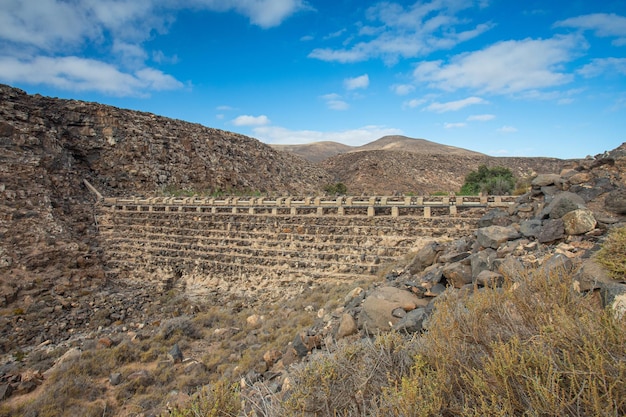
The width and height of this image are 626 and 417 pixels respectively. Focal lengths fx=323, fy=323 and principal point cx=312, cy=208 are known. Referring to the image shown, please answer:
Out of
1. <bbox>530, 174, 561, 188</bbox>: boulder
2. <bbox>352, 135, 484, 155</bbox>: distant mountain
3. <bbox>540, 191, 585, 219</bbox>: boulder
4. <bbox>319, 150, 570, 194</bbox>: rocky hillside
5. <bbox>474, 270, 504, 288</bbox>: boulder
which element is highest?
<bbox>352, 135, 484, 155</bbox>: distant mountain

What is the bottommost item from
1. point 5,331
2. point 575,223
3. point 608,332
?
point 5,331

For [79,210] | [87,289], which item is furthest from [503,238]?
[79,210]

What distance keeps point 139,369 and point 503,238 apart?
10.3 m

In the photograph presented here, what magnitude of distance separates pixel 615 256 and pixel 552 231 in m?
2.44

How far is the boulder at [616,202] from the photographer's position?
6.29 m

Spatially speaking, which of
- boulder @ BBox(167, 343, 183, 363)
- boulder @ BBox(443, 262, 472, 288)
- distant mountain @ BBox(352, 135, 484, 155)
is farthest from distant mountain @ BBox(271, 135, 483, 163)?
boulder @ BBox(443, 262, 472, 288)

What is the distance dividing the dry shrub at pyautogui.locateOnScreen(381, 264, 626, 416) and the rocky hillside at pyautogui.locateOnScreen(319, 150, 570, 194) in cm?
3715

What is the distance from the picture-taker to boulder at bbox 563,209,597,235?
6.00m

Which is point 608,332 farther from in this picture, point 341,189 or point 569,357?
point 341,189

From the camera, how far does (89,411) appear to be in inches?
295

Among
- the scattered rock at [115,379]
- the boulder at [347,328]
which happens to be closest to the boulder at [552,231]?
the boulder at [347,328]

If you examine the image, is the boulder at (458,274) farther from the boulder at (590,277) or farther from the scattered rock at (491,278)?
the boulder at (590,277)

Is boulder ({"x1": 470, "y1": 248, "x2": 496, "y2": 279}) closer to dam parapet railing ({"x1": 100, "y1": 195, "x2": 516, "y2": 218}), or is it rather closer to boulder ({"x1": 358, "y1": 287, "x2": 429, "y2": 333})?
boulder ({"x1": 358, "y1": 287, "x2": 429, "y2": 333})

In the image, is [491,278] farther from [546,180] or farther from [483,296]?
[546,180]
